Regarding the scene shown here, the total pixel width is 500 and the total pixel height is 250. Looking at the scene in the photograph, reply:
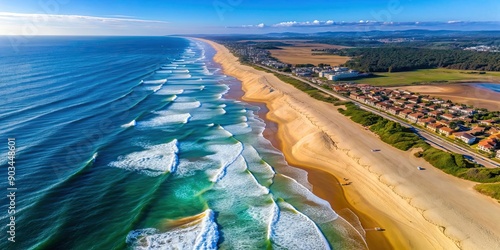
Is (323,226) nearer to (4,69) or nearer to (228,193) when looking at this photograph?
(228,193)

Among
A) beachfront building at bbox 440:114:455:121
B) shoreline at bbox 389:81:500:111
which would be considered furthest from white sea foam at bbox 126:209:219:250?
shoreline at bbox 389:81:500:111

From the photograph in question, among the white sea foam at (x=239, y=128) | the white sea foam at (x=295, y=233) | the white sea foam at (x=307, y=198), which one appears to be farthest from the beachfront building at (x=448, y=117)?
the white sea foam at (x=295, y=233)

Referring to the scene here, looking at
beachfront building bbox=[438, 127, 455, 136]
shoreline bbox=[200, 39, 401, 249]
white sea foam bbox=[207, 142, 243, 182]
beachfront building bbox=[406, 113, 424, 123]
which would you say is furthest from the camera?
beachfront building bbox=[406, 113, 424, 123]

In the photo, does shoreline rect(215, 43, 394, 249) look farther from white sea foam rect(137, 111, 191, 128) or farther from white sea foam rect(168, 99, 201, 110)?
white sea foam rect(168, 99, 201, 110)

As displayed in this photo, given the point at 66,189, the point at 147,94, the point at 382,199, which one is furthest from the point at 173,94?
the point at 382,199

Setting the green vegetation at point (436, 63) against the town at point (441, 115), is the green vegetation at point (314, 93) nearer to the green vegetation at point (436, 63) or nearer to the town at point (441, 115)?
the town at point (441, 115)
